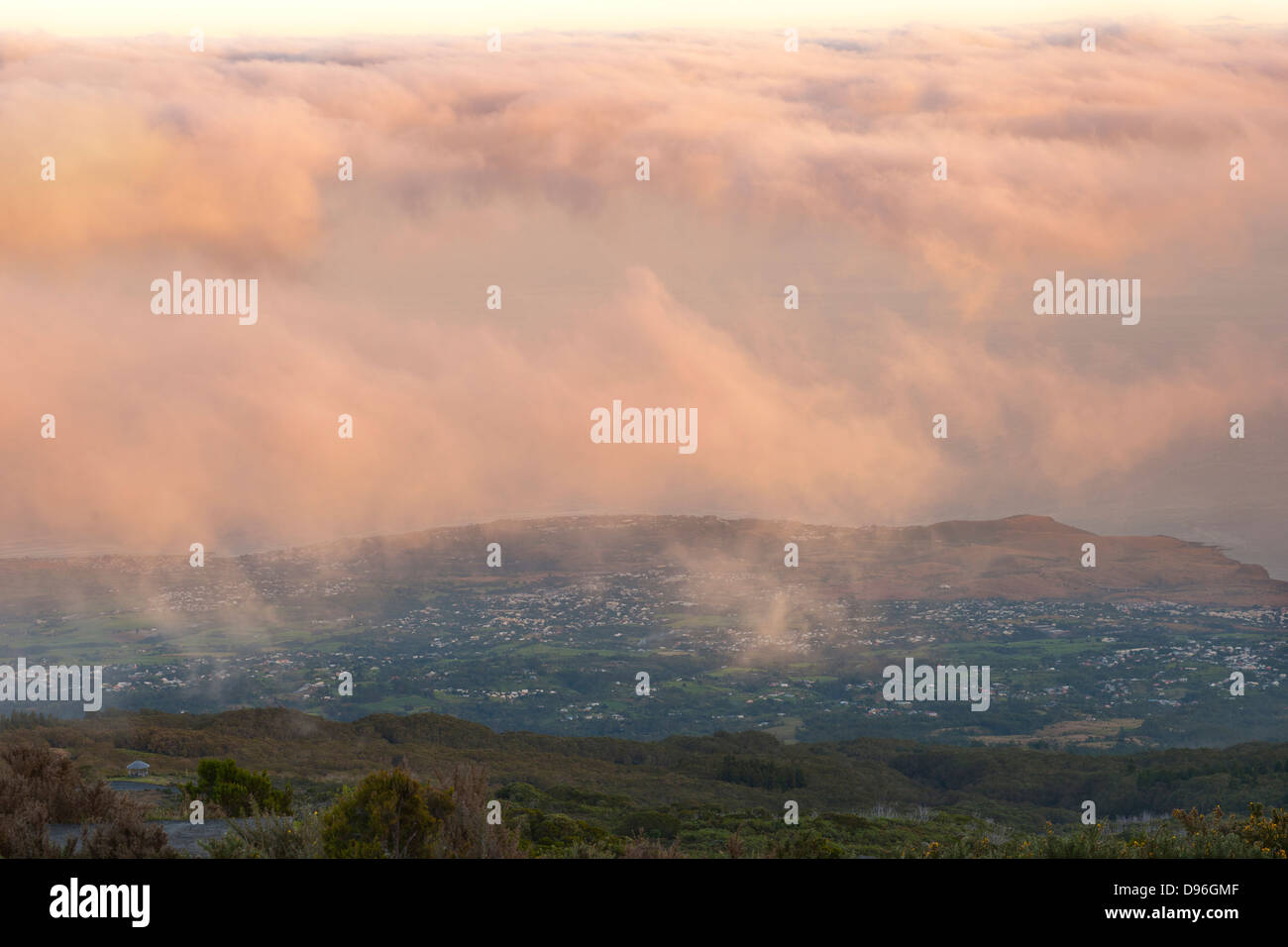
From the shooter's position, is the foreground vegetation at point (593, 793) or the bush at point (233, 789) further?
the bush at point (233, 789)

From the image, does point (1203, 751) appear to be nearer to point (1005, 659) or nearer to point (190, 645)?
point (1005, 659)

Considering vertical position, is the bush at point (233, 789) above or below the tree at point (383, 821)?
below

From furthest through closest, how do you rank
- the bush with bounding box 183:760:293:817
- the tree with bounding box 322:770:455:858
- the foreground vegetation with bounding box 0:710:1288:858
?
the bush with bounding box 183:760:293:817
the foreground vegetation with bounding box 0:710:1288:858
the tree with bounding box 322:770:455:858

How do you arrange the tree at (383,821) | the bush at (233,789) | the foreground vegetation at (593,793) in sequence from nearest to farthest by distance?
the tree at (383,821), the foreground vegetation at (593,793), the bush at (233,789)

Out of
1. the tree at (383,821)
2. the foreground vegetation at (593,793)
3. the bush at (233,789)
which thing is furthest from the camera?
the bush at (233,789)

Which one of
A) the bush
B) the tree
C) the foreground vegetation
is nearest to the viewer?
A: the tree

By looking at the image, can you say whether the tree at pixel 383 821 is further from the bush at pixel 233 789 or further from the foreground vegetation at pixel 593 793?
the bush at pixel 233 789

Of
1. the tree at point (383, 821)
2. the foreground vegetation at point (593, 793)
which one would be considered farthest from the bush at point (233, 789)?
the tree at point (383, 821)

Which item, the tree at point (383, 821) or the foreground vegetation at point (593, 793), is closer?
the tree at point (383, 821)

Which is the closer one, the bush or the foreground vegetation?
the foreground vegetation

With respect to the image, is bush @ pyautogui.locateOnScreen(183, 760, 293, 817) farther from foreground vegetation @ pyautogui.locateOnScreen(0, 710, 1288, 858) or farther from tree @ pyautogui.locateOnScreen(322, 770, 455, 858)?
tree @ pyautogui.locateOnScreen(322, 770, 455, 858)

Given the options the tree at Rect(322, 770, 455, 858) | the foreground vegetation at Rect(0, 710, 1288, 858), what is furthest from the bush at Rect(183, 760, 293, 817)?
the tree at Rect(322, 770, 455, 858)
